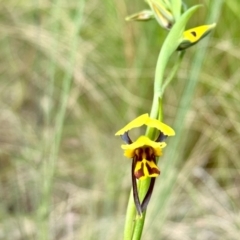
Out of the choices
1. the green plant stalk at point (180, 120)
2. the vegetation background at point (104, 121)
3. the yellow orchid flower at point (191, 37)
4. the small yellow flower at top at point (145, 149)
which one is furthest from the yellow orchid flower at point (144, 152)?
the vegetation background at point (104, 121)

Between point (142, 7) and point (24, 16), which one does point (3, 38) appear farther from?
point (142, 7)

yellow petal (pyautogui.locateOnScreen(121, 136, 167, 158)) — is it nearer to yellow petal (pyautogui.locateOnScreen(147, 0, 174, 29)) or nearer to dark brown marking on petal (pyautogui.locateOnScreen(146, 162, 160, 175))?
dark brown marking on petal (pyautogui.locateOnScreen(146, 162, 160, 175))

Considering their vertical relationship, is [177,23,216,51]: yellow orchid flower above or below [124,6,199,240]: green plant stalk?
above

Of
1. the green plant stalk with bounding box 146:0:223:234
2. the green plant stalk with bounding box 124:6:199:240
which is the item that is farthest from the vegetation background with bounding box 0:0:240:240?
the green plant stalk with bounding box 124:6:199:240

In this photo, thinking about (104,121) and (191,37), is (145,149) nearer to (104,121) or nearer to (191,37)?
(191,37)

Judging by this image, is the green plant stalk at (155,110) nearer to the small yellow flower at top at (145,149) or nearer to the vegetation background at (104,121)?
the small yellow flower at top at (145,149)

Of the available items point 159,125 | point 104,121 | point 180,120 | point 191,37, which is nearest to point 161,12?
point 191,37
